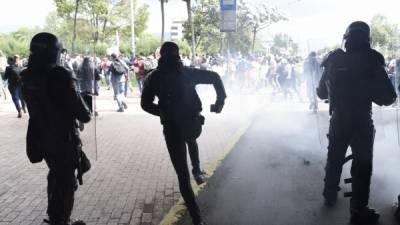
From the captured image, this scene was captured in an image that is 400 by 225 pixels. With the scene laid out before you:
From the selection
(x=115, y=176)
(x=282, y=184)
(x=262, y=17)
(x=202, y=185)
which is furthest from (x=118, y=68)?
(x=262, y=17)

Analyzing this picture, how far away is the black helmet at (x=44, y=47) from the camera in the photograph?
12.9 feet

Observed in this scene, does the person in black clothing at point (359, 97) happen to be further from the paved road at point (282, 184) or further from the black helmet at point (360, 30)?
the paved road at point (282, 184)

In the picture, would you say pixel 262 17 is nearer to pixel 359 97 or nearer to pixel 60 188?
pixel 359 97

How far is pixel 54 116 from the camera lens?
13.1ft

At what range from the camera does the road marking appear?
502 cm

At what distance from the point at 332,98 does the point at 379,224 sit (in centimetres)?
126

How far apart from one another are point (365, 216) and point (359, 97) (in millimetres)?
1109

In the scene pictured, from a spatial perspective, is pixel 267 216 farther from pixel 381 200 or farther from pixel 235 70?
pixel 235 70

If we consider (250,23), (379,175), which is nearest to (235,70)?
(379,175)

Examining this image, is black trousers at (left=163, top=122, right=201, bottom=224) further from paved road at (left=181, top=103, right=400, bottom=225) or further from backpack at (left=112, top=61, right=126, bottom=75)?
backpack at (left=112, top=61, right=126, bottom=75)

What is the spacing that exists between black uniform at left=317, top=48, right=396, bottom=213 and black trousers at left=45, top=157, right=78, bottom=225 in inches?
100.0

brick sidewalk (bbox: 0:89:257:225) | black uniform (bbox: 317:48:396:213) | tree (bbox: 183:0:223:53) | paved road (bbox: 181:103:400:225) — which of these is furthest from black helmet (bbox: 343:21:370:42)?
tree (bbox: 183:0:223:53)

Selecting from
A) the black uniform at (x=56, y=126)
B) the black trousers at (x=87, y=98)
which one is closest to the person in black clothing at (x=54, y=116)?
the black uniform at (x=56, y=126)

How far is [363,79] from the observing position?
15.2ft
